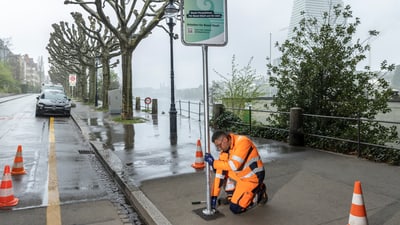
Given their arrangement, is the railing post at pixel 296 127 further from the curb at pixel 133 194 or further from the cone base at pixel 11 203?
the cone base at pixel 11 203

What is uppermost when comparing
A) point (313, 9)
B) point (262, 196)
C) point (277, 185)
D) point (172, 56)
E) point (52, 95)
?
point (313, 9)

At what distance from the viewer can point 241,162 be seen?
423 cm

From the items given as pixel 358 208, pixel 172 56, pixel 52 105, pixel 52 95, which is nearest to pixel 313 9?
pixel 172 56

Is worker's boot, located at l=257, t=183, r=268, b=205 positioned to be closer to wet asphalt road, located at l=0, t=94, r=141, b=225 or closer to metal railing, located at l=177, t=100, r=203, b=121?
wet asphalt road, located at l=0, t=94, r=141, b=225

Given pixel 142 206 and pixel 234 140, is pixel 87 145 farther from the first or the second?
pixel 234 140

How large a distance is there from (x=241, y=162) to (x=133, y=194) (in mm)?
2134

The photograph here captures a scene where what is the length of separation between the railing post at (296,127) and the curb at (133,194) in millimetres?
4759

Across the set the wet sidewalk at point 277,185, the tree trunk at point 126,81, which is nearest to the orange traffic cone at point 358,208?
the wet sidewalk at point 277,185

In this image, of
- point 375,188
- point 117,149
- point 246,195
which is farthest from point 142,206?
point 117,149

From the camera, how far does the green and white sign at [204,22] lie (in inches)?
174

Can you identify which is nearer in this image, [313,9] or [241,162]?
[241,162]

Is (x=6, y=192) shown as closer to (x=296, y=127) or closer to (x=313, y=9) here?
(x=296, y=127)

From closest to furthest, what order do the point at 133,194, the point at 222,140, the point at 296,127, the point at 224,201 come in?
the point at 222,140 < the point at 224,201 < the point at 133,194 < the point at 296,127

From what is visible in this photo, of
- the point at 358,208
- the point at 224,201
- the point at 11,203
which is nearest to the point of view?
the point at 358,208
